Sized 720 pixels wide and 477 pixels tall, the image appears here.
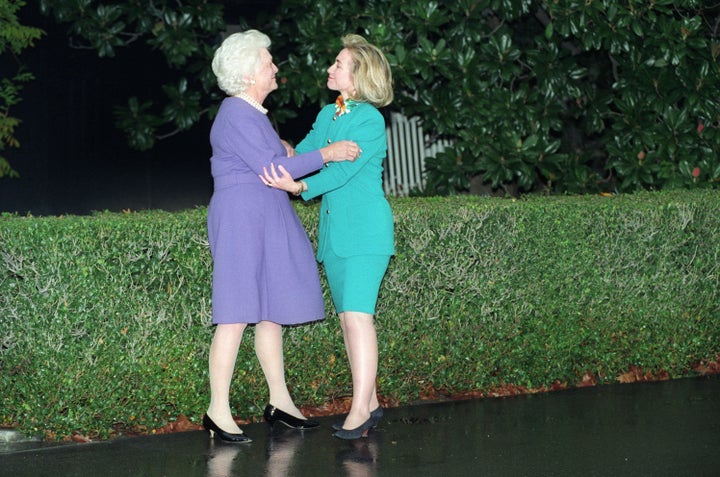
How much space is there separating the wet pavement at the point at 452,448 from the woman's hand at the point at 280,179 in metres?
1.40

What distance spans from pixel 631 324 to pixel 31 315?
4174 millimetres

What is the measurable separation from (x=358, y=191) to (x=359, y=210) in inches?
4.3

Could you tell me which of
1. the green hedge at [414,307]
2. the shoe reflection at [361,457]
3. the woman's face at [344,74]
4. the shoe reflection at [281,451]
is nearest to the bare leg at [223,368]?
the shoe reflection at [281,451]

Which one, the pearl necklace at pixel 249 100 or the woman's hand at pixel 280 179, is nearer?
the woman's hand at pixel 280 179

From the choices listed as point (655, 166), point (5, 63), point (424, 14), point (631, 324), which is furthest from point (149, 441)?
point (5, 63)

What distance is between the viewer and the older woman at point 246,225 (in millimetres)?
6125

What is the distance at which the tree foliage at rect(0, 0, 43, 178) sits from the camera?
1079 centimetres

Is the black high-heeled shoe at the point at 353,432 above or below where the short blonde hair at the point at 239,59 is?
below

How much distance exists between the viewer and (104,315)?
639 cm

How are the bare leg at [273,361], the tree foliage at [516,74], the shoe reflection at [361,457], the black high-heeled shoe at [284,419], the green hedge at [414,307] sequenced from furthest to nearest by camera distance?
1. the tree foliage at [516,74]
2. the black high-heeled shoe at [284,419]
3. the bare leg at [273,361]
4. the green hedge at [414,307]
5. the shoe reflection at [361,457]

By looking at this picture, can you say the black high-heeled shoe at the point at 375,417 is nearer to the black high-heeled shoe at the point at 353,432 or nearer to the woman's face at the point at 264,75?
the black high-heeled shoe at the point at 353,432

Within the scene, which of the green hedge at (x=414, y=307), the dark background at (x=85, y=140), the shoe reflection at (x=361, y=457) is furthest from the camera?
the dark background at (x=85, y=140)

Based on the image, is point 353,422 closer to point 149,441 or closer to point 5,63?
point 149,441

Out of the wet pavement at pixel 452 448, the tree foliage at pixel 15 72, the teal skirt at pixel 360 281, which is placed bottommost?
the wet pavement at pixel 452 448
